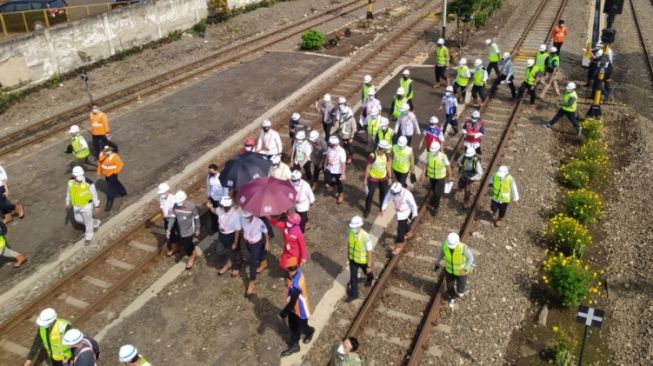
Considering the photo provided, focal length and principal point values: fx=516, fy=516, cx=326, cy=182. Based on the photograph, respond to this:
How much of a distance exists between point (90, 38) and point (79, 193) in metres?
14.1

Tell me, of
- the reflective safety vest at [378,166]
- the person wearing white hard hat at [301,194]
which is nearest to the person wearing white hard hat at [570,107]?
the reflective safety vest at [378,166]

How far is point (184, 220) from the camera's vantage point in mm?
10102

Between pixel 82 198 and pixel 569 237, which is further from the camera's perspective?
pixel 82 198

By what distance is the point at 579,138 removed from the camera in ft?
52.2

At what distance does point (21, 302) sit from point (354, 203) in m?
7.43

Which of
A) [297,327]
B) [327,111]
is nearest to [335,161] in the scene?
[327,111]

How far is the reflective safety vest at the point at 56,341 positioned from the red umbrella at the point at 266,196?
3.43m

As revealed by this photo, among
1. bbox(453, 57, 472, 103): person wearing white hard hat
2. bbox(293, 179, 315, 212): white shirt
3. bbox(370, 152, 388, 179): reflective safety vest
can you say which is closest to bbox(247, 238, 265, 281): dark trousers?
bbox(293, 179, 315, 212): white shirt

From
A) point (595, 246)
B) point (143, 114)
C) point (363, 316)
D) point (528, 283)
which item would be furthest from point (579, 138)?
point (143, 114)

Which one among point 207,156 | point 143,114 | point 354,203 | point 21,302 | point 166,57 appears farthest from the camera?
point 166,57

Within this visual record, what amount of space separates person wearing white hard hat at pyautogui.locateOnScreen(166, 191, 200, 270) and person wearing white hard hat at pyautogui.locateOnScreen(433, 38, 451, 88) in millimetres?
12105

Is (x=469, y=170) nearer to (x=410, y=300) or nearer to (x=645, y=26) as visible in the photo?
(x=410, y=300)

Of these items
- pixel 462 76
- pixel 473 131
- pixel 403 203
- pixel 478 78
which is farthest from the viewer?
pixel 462 76

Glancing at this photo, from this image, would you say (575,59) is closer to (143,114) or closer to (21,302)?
(143,114)
